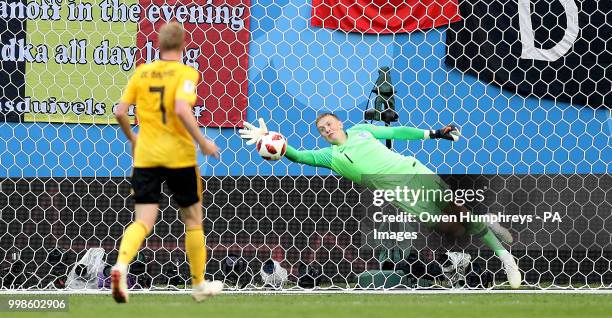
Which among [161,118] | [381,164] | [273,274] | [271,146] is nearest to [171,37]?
[161,118]

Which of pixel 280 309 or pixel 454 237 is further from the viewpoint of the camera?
pixel 454 237

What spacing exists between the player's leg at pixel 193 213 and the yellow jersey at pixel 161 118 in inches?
2.0

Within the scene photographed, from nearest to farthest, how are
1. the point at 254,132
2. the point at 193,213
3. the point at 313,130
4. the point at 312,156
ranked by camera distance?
the point at 193,213
the point at 254,132
the point at 312,156
the point at 313,130

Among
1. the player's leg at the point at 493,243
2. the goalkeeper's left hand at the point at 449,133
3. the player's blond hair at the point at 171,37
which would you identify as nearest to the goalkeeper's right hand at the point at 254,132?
the goalkeeper's left hand at the point at 449,133

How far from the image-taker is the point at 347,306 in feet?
16.0

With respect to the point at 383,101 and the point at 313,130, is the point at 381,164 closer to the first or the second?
the point at 383,101

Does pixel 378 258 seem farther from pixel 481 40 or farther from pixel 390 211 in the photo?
pixel 481 40

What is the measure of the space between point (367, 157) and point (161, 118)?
2.05 m

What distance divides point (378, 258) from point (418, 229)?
0.29 metres

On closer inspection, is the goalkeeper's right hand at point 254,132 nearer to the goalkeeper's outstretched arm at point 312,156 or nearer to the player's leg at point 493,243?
the goalkeeper's outstretched arm at point 312,156

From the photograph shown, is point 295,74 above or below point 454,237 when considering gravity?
above

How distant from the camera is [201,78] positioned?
6566mm

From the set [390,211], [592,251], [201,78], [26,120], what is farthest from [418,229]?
[26,120]

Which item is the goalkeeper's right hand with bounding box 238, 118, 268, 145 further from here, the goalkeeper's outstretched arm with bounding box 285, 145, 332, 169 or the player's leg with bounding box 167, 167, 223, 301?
the player's leg with bounding box 167, 167, 223, 301
